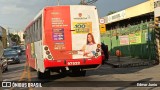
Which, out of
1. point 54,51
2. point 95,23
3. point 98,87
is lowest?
point 98,87

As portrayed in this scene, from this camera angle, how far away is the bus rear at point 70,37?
18453 millimetres

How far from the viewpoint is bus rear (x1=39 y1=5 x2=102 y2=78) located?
18.5 meters

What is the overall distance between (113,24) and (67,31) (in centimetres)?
5029

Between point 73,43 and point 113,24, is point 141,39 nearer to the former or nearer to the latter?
point 73,43

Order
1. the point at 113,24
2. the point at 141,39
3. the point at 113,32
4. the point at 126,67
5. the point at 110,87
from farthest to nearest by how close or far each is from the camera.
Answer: the point at 113,24
the point at 113,32
the point at 141,39
the point at 126,67
the point at 110,87

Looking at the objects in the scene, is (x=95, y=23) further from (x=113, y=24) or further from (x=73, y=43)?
(x=113, y=24)

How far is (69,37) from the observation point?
1867 cm

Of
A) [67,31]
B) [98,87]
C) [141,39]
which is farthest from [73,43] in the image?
[141,39]

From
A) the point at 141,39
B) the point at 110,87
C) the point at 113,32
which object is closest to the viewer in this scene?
the point at 110,87

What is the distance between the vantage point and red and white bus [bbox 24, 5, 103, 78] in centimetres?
1845

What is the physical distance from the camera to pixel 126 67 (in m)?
27.7

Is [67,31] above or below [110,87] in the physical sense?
above

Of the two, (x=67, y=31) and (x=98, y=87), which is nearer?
(x=98, y=87)

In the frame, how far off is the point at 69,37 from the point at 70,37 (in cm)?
5
